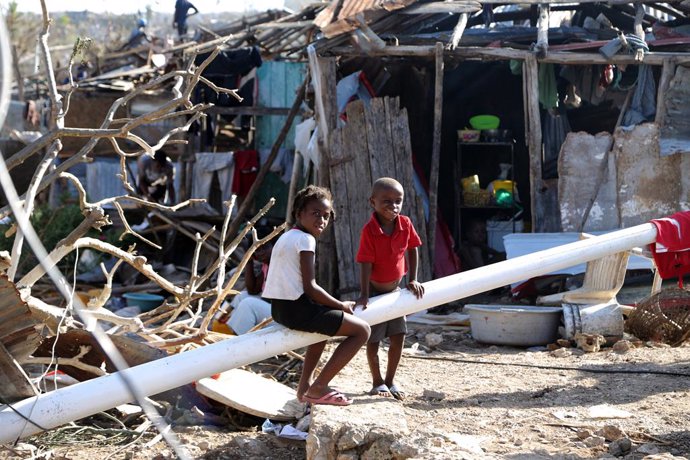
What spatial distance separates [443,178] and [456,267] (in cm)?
180

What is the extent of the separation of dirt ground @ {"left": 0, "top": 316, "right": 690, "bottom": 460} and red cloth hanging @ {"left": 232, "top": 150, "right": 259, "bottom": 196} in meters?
6.52

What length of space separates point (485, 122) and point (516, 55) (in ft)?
6.13

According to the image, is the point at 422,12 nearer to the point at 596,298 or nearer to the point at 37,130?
the point at 596,298

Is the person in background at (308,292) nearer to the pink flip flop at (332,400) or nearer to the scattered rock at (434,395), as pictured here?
the pink flip flop at (332,400)

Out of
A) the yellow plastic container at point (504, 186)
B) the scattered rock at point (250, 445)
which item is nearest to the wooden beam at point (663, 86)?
the yellow plastic container at point (504, 186)

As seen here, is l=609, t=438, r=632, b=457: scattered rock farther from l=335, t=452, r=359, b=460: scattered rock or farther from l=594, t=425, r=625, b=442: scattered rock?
l=335, t=452, r=359, b=460: scattered rock

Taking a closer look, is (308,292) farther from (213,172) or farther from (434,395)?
(213,172)

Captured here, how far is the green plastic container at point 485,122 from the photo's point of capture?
10.9 m

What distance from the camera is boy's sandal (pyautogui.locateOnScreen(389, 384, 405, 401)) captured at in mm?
5402

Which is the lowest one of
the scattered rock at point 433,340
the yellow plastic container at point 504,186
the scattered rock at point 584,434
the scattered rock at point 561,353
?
the scattered rock at point 433,340

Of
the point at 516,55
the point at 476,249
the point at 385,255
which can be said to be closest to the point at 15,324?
the point at 385,255

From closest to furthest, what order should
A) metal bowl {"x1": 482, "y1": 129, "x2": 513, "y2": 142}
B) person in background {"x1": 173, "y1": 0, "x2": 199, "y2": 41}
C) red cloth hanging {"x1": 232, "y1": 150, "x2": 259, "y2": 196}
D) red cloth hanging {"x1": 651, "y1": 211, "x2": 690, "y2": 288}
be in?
red cloth hanging {"x1": 651, "y1": 211, "x2": 690, "y2": 288}
metal bowl {"x1": 482, "y1": 129, "x2": 513, "y2": 142}
red cloth hanging {"x1": 232, "y1": 150, "x2": 259, "y2": 196}
person in background {"x1": 173, "y1": 0, "x2": 199, "y2": 41}

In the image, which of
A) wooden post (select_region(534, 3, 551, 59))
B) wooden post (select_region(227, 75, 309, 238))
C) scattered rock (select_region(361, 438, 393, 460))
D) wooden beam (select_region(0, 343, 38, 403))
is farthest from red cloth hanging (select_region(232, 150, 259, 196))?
scattered rock (select_region(361, 438, 393, 460))

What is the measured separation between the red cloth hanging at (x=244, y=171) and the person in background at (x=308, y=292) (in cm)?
823
